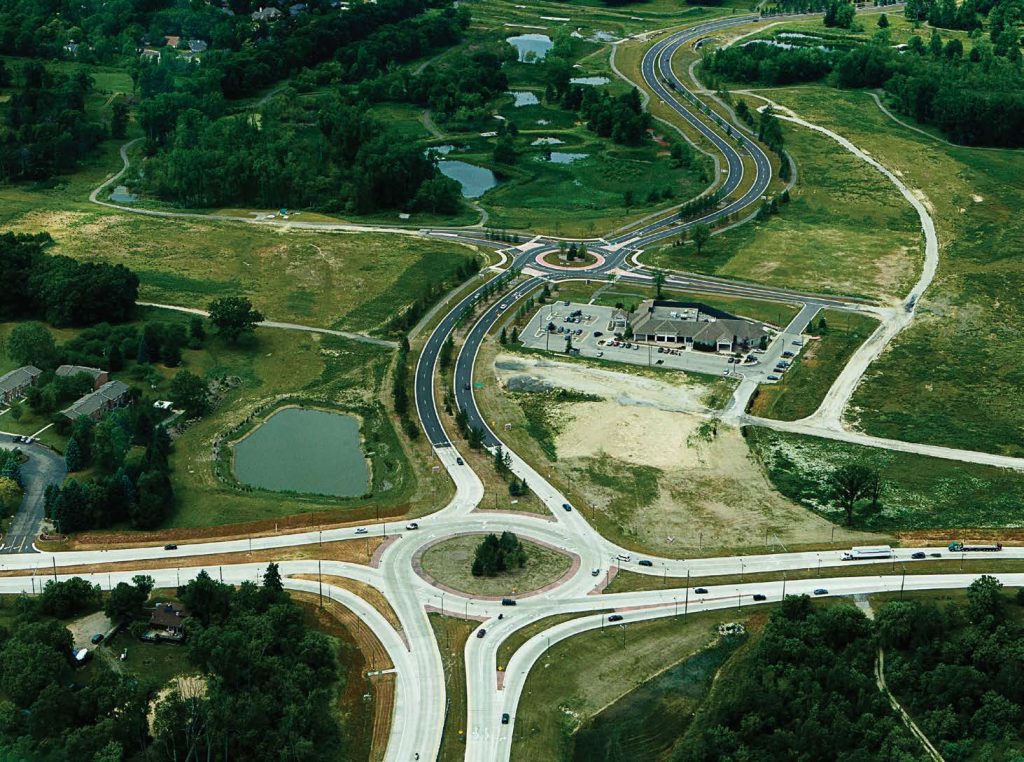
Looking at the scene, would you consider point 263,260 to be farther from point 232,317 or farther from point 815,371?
point 815,371

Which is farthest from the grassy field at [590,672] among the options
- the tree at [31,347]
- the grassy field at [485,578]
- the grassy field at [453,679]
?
the tree at [31,347]

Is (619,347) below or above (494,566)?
above

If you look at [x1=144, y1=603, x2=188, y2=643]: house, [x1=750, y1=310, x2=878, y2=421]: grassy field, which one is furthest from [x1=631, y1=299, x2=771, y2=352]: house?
[x1=144, y1=603, x2=188, y2=643]: house

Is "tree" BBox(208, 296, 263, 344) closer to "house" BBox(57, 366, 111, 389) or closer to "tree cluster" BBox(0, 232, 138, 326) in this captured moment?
"tree cluster" BBox(0, 232, 138, 326)

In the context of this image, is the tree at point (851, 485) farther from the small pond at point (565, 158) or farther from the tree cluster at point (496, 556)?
the small pond at point (565, 158)

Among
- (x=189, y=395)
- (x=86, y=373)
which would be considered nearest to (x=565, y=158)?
(x=189, y=395)

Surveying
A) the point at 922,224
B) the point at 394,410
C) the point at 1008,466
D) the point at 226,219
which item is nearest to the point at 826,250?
the point at 922,224

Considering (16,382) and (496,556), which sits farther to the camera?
(16,382)
